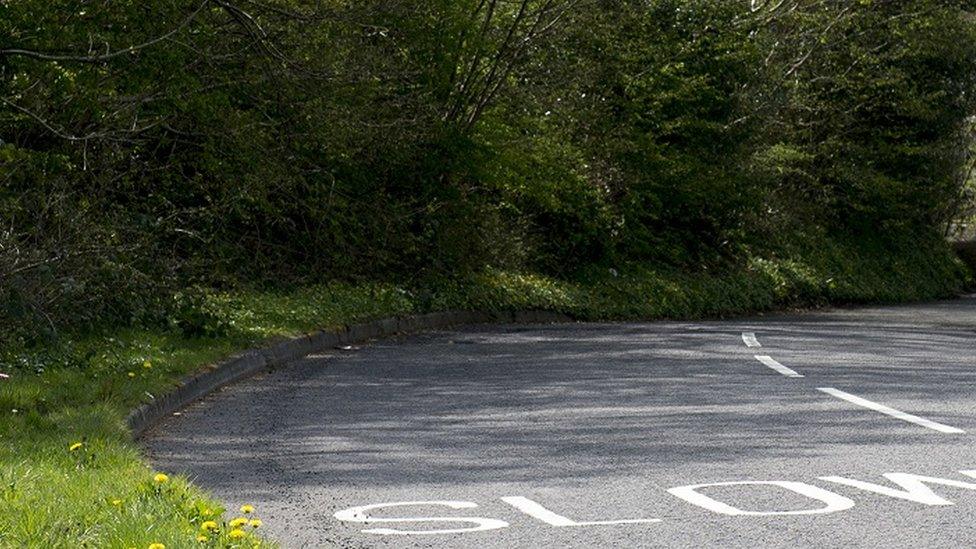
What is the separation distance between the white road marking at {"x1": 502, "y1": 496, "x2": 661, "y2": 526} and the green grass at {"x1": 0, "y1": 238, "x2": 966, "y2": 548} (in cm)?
140

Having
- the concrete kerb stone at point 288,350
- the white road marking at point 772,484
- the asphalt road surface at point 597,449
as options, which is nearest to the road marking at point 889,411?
the asphalt road surface at point 597,449

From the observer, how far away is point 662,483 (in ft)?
28.1

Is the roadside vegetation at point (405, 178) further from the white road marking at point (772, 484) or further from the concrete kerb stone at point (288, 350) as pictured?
the white road marking at point (772, 484)

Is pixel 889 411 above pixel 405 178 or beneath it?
beneath

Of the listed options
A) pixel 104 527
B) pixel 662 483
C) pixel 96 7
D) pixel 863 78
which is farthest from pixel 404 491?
pixel 863 78

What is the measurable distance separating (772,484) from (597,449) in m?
1.70

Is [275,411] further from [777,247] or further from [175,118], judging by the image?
[777,247]

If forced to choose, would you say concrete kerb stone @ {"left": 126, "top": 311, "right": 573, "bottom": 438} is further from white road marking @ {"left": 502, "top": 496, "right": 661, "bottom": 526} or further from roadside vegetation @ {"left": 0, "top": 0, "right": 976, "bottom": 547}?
white road marking @ {"left": 502, "top": 496, "right": 661, "bottom": 526}

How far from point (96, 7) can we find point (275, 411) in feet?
20.3

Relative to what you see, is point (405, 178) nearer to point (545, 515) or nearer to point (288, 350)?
point (288, 350)

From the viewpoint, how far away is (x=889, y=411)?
38.5 feet

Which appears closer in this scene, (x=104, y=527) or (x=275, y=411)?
(x=104, y=527)

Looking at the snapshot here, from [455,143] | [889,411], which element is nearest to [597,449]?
[889,411]

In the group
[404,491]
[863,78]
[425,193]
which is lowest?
[404,491]
